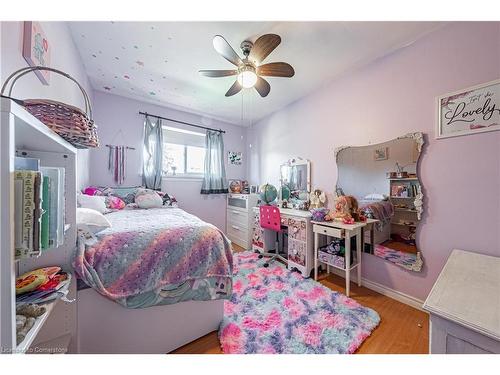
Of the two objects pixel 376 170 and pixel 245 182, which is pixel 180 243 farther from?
pixel 245 182

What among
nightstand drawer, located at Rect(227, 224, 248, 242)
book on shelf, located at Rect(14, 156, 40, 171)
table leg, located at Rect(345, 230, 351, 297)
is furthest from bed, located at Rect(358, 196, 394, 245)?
book on shelf, located at Rect(14, 156, 40, 171)

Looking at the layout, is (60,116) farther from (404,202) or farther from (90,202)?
(404,202)

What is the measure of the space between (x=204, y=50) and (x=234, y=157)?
2260mm

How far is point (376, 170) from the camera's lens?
1.98 meters

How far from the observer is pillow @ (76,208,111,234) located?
101 cm

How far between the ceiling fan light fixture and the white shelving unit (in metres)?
1.52

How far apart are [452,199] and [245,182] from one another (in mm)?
3069

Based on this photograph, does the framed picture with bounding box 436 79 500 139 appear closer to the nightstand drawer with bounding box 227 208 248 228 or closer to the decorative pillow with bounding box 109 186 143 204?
the nightstand drawer with bounding box 227 208 248 228

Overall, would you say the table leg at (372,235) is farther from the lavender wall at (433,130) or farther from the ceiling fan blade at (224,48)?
the ceiling fan blade at (224,48)

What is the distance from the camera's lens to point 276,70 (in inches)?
69.9

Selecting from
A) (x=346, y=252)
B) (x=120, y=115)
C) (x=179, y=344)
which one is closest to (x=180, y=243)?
(x=179, y=344)

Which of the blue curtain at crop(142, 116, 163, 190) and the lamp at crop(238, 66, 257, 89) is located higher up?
Answer: the lamp at crop(238, 66, 257, 89)

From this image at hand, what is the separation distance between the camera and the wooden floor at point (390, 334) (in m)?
1.25

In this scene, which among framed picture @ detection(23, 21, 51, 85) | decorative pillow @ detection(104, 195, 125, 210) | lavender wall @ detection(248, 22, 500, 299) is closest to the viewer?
framed picture @ detection(23, 21, 51, 85)
